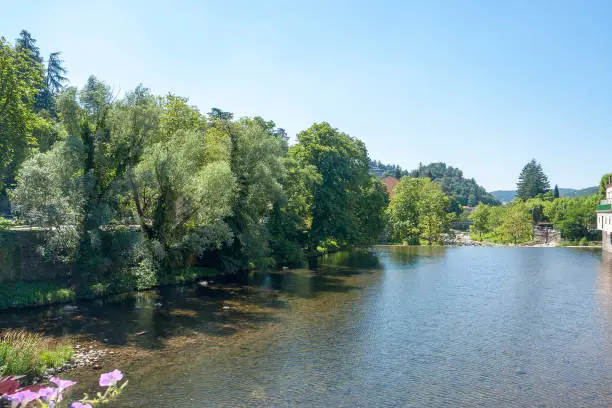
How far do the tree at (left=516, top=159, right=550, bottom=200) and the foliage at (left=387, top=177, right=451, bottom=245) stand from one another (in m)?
68.9

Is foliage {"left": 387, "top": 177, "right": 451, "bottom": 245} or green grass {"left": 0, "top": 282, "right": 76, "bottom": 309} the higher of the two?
foliage {"left": 387, "top": 177, "right": 451, "bottom": 245}

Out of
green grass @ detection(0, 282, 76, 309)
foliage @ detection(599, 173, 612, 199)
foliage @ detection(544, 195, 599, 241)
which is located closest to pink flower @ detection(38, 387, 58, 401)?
green grass @ detection(0, 282, 76, 309)

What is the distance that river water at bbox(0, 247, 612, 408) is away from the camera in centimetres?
1507

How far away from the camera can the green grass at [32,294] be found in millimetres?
24625

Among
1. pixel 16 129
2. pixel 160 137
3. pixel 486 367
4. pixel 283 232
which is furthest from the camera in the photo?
pixel 283 232

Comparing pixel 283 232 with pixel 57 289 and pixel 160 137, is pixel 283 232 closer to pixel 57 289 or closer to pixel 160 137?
pixel 160 137

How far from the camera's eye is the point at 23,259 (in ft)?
89.0

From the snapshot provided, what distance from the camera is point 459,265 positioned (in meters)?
49.8

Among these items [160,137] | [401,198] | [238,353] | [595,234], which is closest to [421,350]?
[238,353]

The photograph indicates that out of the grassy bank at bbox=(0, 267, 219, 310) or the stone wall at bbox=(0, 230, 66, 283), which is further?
the stone wall at bbox=(0, 230, 66, 283)

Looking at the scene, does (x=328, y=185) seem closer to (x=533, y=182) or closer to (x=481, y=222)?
(x=481, y=222)

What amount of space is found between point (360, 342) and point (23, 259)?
2077 centimetres

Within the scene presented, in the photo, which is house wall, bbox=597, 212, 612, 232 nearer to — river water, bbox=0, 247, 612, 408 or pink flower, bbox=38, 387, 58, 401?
river water, bbox=0, 247, 612, 408

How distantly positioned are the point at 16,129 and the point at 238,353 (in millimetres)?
21656
